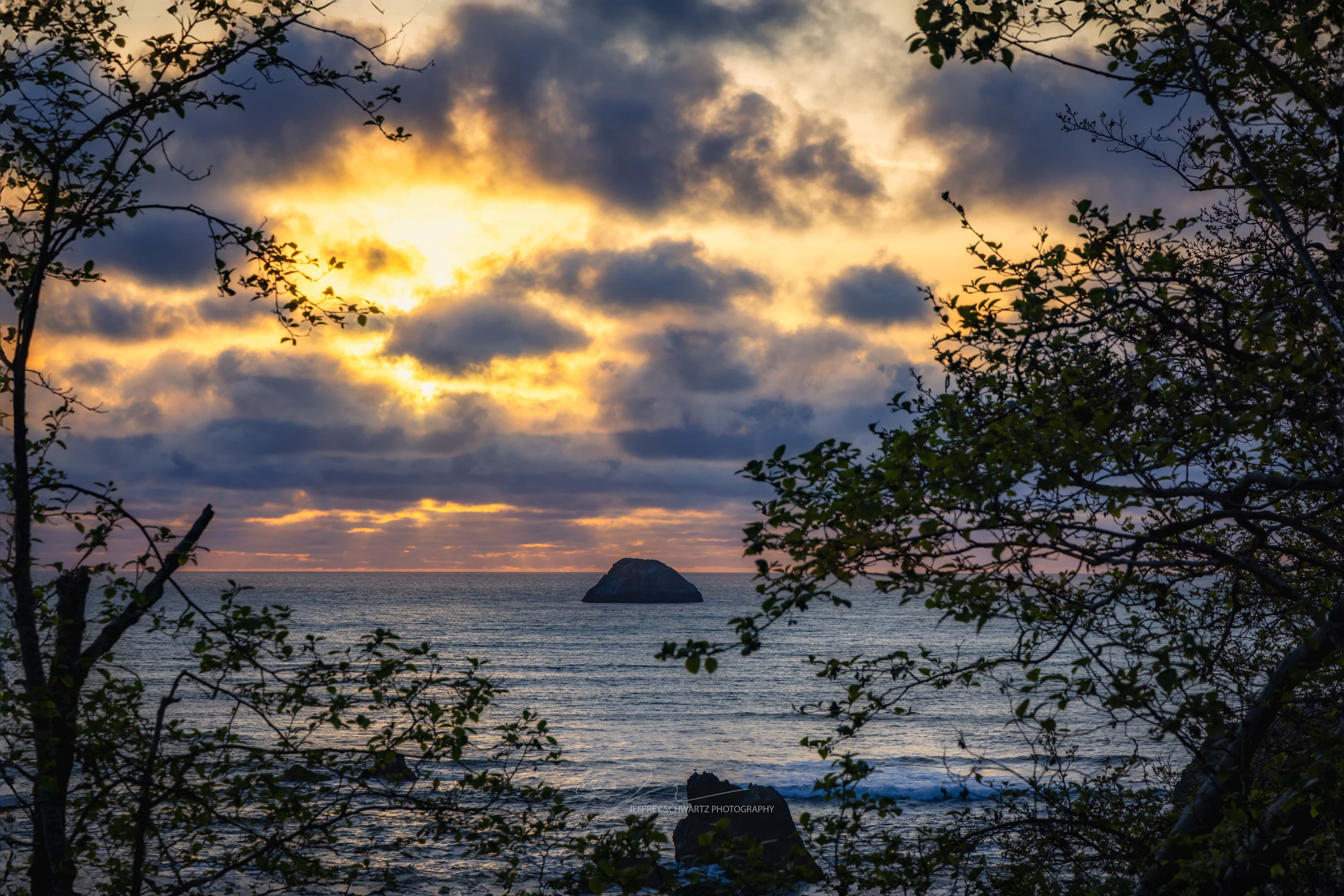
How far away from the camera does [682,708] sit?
5731cm

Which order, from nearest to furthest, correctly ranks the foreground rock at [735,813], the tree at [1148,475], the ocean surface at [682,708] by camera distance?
Result: the tree at [1148,475], the foreground rock at [735,813], the ocean surface at [682,708]

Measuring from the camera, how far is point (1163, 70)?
540cm

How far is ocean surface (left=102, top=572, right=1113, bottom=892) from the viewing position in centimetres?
3603

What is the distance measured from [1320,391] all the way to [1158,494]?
164 centimetres

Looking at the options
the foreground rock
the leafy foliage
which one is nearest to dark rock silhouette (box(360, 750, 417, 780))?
the leafy foliage

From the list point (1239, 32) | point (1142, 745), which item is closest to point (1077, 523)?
point (1239, 32)

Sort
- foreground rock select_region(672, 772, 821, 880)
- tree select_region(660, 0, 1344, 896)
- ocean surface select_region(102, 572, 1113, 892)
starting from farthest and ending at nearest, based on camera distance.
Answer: ocean surface select_region(102, 572, 1113, 892)
foreground rock select_region(672, 772, 821, 880)
tree select_region(660, 0, 1344, 896)

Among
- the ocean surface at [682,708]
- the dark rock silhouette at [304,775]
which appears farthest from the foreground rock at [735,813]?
the dark rock silhouette at [304,775]

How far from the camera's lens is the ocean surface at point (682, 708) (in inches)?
1419

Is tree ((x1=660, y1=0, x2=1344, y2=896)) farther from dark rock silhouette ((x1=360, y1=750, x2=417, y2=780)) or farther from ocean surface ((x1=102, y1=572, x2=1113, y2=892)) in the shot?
dark rock silhouette ((x1=360, y1=750, x2=417, y2=780))

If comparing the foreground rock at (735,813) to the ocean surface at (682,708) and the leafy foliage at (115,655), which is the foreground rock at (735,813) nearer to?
the ocean surface at (682,708)

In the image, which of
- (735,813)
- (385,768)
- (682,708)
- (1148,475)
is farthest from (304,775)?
(682,708)

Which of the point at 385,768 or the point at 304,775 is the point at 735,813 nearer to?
the point at 385,768

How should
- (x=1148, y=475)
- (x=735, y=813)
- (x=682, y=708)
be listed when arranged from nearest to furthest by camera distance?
(x=1148, y=475) → (x=735, y=813) → (x=682, y=708)
